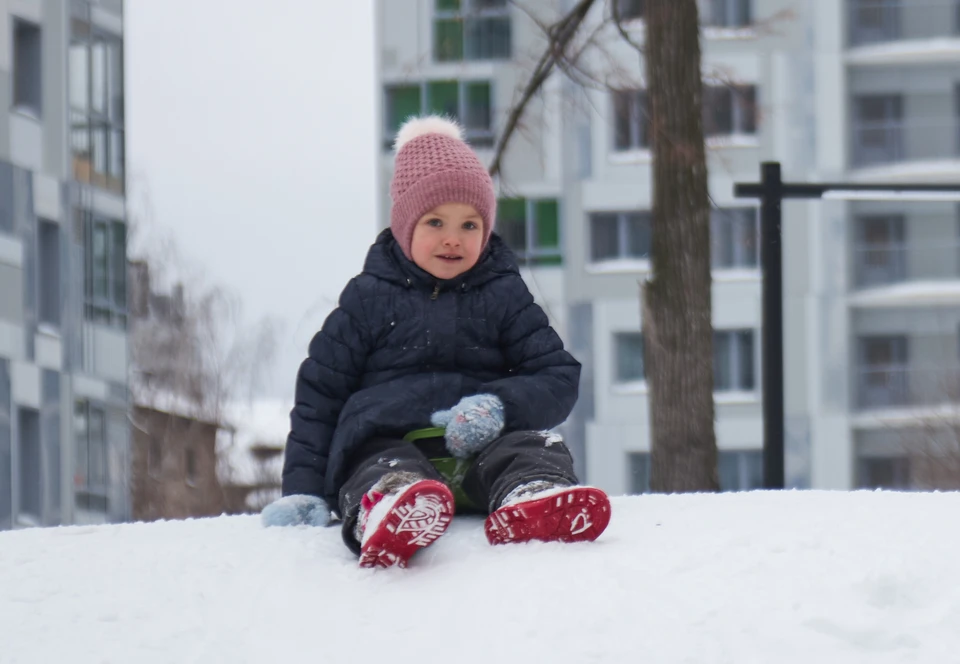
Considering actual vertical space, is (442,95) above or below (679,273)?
above

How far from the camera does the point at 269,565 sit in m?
3.94

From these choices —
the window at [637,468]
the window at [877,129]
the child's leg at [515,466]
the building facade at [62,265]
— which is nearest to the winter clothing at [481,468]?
the child's leg at [515,466]

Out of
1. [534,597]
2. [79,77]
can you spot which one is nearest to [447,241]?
[534,597]

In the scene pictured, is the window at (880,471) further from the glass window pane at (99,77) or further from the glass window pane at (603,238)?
the glass window pane at (99,77)

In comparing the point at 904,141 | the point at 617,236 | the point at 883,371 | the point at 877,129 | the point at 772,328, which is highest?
the point at 877,129

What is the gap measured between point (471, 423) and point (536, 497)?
0.48m

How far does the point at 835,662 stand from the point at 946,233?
24.0 meters

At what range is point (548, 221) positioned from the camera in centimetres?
2553

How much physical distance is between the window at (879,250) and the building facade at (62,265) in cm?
1276

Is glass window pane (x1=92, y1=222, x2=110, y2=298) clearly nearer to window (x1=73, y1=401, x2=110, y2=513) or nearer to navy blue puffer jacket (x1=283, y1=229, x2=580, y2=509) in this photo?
window (x1=73, y1=401, x2=110, y2=513)

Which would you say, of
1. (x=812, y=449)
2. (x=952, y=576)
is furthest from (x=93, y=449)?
(x=952, y=576)

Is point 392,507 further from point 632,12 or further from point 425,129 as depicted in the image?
point 632,12

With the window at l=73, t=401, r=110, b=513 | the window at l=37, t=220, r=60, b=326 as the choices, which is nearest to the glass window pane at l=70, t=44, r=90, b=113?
the window at l=37, t=220, r=60, b=326

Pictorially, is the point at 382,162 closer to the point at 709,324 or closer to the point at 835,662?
the point at 709,324
